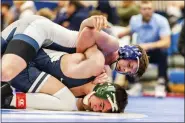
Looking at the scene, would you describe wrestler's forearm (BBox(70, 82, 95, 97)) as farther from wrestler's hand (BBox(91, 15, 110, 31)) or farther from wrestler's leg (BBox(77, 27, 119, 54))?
wrestler's hand (BBox(91, 15, 110, 31))

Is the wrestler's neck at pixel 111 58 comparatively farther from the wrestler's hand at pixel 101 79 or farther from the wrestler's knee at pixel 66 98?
the wrestler's knee at pixel 66 98

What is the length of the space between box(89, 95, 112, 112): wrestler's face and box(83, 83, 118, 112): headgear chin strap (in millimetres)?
23

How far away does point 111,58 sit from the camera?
340cm

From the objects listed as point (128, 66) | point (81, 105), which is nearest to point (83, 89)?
point (81, 105)

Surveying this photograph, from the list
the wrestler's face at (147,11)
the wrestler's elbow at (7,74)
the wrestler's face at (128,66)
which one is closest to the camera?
the wrestler's elbow at (7,74)

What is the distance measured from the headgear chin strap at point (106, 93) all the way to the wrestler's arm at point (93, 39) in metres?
0.26

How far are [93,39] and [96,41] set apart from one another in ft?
0.10

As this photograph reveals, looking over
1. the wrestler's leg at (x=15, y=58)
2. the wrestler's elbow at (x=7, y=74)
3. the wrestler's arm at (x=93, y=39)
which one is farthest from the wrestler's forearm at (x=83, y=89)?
the wrestler's elbow at (x=7, y=74)

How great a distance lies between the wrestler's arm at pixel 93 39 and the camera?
125 inches

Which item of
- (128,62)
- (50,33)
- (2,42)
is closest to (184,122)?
(128,62)

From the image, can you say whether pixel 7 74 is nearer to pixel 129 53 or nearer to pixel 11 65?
pixel 11 65

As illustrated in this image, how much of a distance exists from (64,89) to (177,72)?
4991mm

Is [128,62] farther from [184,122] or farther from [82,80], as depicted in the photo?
[184,122]

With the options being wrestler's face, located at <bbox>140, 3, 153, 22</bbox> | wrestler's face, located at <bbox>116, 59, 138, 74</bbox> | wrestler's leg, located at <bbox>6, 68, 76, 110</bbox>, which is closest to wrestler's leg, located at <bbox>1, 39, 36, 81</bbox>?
wrestler's leg, located at <bbox>6, 68, 76, 110</bbox>
